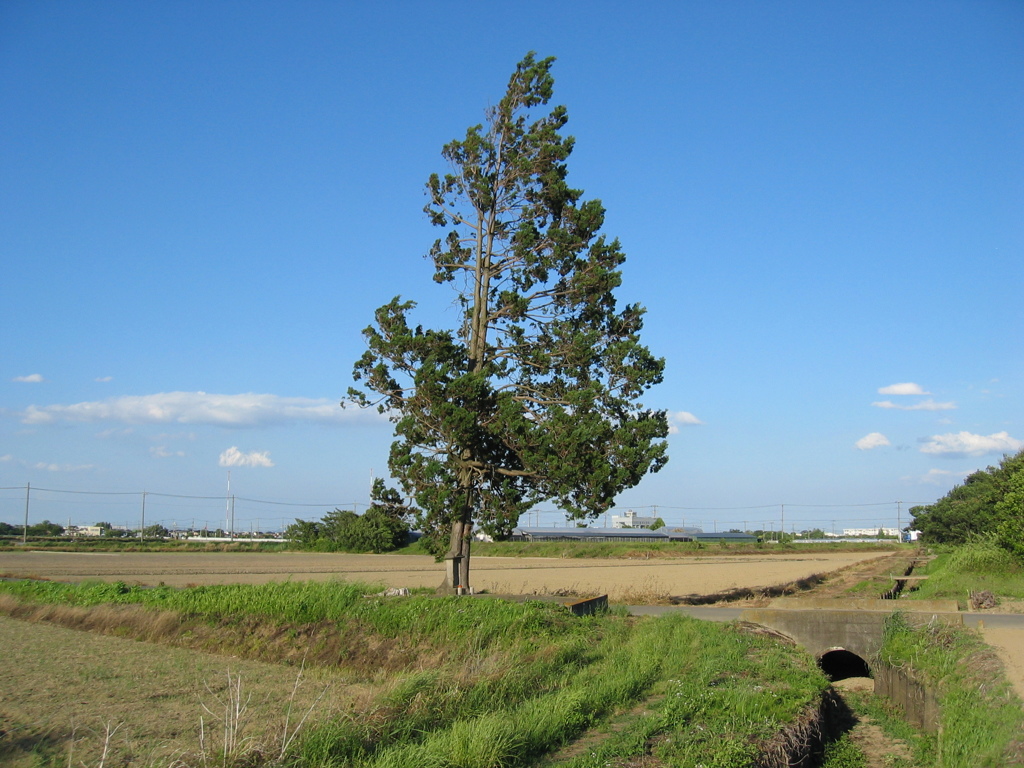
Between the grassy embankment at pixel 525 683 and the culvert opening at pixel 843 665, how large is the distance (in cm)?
378

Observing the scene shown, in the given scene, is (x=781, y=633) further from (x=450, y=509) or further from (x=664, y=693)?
(x=450, y=509)

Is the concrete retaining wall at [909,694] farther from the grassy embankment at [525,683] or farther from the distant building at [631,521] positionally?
the distant building at [631,521]

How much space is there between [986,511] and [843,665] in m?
41.7

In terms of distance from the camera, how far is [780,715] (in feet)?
32.5

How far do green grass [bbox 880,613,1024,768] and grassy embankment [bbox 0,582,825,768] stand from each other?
5.56 ft

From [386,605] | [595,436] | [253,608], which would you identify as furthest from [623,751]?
[595,436]

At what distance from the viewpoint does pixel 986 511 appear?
5319cm

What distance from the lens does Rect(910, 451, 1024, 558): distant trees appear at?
2825 centimetres

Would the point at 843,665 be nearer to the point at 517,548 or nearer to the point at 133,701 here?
the point at 133,701

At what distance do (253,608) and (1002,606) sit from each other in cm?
1791

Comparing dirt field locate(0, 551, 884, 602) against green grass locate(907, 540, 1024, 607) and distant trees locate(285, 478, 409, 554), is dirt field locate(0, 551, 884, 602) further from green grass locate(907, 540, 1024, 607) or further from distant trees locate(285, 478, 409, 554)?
distant trees locate(285, 478, 409, 554)

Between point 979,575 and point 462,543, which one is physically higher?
point 462,543

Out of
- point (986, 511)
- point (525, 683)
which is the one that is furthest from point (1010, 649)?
point (986, 511)

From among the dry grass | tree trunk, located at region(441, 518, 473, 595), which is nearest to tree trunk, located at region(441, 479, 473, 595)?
tree trunk, located at region(441, 518, 473, 595)
